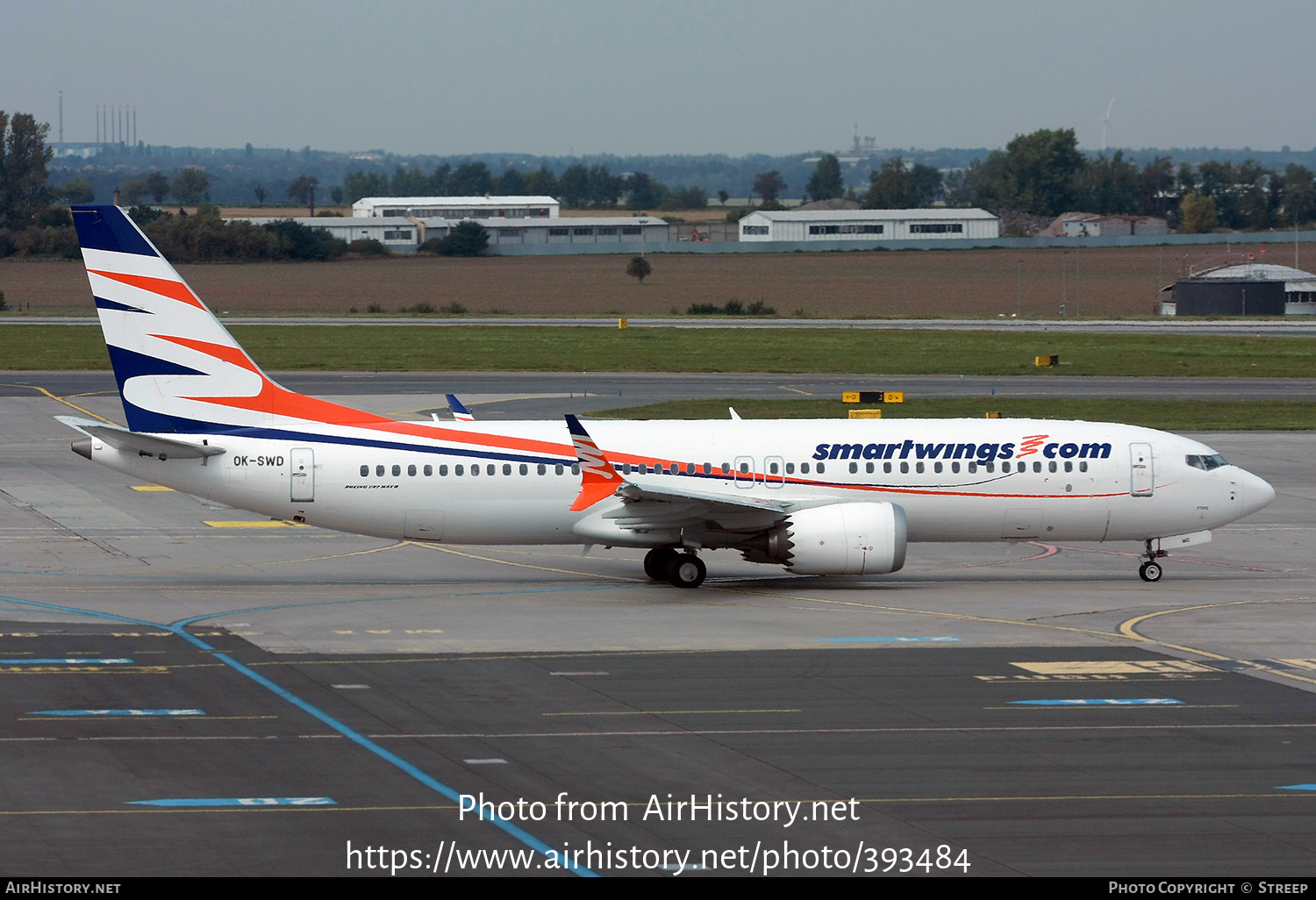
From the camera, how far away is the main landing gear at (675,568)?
3688 centimetres

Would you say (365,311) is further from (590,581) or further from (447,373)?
(590,581)

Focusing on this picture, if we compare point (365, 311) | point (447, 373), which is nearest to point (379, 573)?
point (447, 373)

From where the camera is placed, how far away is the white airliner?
36.0 meters

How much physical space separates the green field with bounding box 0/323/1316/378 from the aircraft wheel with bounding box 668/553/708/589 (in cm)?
5273

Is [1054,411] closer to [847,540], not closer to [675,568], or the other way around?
[847,540]

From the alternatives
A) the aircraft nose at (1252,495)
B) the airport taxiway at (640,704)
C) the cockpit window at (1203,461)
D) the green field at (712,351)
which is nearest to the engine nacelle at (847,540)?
the airport taxiway at (640,704)

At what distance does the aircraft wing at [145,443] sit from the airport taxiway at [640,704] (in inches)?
127

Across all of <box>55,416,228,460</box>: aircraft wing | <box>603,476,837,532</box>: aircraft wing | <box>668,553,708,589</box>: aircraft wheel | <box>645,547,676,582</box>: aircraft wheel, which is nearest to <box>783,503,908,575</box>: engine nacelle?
<box>603,476,837,532</box>: aircraft wing

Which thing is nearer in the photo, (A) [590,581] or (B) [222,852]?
(B) [222,852]

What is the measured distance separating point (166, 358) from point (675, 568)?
12995 mm

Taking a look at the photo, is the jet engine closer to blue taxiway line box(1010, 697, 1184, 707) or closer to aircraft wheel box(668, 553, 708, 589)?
aircraft wheel box(668, 553, 708, 589)

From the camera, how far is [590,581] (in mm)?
38312

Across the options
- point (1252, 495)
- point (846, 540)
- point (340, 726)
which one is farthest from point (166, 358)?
point (1252, 495)

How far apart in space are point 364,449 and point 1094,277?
16818cm
